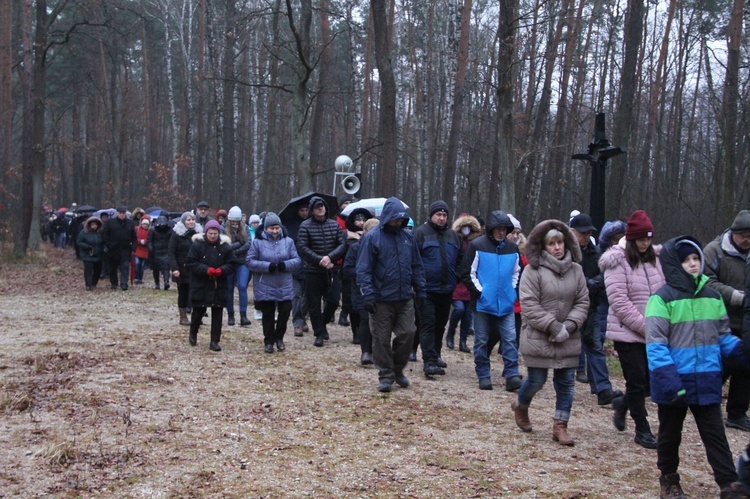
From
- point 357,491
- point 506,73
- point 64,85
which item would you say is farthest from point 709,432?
point 64,85

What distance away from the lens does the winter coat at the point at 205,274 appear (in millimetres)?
10766

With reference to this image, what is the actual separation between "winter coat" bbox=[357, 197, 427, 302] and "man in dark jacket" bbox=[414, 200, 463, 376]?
810 mm

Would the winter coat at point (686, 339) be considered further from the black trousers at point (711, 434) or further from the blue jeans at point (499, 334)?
the blue jeans at point (499, 334)

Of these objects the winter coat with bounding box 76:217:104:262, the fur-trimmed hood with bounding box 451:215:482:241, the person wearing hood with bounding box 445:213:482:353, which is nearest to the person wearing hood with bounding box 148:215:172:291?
the winter coat with bounding box 76:217:104:262

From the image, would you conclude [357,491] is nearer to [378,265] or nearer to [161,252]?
[378,265]

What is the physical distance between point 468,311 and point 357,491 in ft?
22.9

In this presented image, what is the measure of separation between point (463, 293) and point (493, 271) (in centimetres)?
270

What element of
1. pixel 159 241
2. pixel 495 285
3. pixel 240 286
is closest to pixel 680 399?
pixel 495 285

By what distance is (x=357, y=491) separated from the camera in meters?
5.59

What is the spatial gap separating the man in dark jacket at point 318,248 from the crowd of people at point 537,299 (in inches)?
0.9

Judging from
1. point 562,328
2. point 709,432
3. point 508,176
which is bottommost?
point 709,432

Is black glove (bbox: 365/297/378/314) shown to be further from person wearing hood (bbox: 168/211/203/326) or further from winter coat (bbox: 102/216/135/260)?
winter coat (bbox: 102/216/135/260)

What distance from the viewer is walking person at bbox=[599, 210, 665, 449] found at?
689 cm

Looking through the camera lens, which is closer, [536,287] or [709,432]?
[709,432]
